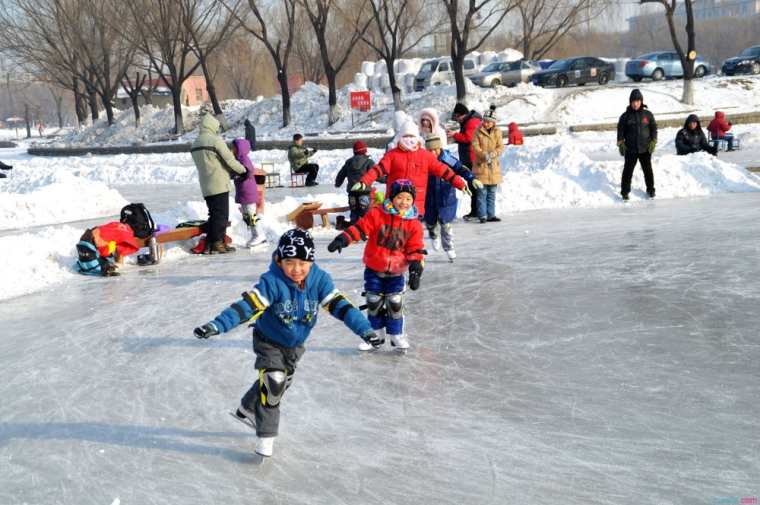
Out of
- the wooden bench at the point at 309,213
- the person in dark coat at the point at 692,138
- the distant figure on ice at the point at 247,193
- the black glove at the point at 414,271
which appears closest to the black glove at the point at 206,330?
the black glove at the point at 414,271

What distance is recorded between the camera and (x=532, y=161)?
16078mm

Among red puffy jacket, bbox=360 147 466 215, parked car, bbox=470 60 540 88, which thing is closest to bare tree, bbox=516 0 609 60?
parked car, bbox=470 60 540 88

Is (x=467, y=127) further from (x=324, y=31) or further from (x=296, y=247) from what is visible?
(x=324, y=31)

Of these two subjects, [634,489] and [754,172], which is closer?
[634,489]

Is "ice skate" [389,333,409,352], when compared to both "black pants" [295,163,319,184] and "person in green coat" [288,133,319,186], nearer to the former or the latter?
"person in green coat" [288,133,319,186]

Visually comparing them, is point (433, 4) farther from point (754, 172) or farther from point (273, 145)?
point (754, 172)

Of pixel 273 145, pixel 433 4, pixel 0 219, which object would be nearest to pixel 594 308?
pixel 0 219

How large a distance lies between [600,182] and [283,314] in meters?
10.9

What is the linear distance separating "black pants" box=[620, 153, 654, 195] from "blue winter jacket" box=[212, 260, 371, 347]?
9.82 m

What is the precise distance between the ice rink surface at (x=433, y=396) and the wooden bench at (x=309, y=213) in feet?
11.9

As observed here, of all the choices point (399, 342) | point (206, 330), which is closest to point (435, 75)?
point (399, 342)

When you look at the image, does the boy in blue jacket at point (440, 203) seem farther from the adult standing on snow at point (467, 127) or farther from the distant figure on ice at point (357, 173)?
the adult standing on snow at point (467, 127)

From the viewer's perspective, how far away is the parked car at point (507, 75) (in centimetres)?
3725

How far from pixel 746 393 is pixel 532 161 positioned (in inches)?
456
